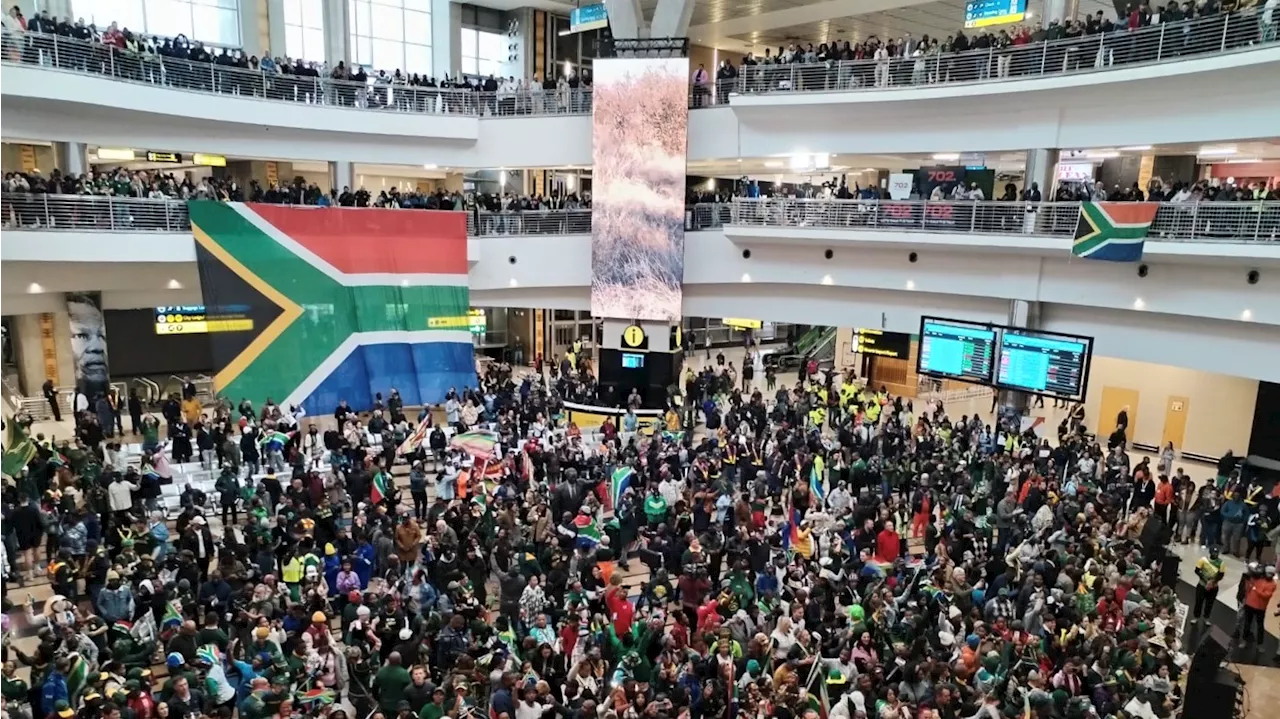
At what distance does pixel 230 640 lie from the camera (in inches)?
347

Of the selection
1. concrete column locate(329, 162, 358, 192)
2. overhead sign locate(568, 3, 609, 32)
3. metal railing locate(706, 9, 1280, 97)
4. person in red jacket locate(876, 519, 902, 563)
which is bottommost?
person in red jacket locate(876, 519, 902, 563)

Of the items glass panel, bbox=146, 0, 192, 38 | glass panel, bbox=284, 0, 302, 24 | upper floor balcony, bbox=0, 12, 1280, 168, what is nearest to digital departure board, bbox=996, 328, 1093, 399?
upper floor balcony, bbox=0, 12, 1280, 168

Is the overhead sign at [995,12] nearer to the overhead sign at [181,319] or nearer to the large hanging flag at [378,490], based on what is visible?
the large hanging flag at [378,490]

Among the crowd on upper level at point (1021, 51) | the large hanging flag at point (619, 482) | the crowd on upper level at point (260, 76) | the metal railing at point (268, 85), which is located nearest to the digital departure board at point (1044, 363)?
the crowd on upper level at point (1021, 51)

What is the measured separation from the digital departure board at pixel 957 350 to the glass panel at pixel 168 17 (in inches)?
752

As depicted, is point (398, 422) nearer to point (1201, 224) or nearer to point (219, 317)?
point (219, 317)

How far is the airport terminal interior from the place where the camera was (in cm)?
898

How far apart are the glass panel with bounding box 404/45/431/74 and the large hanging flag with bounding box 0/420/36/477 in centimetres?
1653

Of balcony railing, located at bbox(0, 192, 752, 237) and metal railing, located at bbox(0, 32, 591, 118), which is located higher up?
metal railing, located at bbox(0, 32, 591, 118)

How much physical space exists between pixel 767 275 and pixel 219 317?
12564 millimetres

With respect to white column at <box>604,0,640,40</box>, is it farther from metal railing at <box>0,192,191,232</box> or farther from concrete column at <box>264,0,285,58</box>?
metal railing at <box>0,192,191,232</box>

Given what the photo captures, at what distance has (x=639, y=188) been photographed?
21500mm

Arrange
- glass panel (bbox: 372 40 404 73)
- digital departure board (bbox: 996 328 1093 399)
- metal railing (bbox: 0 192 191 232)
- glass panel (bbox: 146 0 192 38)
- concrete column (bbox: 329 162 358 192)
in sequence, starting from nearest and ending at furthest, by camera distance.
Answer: digital departure board (bbox: 996 328 1093 399), metal railing (bbox: 0 192 191 232), glass panel (bbox: 146 0 192 38), concrete column (bbox: 329 162 358 192), glass panel (bbox: 372 40 404 73)

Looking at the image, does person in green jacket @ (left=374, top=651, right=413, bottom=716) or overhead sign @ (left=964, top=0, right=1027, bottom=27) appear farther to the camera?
overhead sign @ (left=964, top=0, right=1027, bottom=27)
